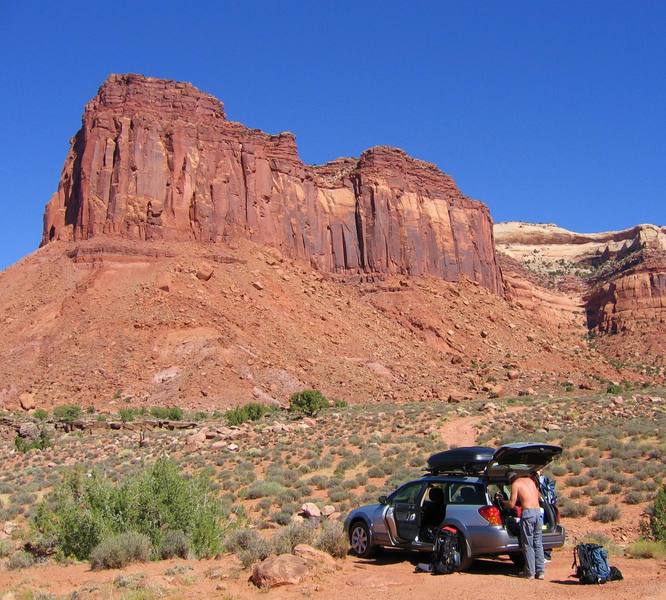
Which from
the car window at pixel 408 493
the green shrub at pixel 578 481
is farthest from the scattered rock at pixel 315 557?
the green shrub at pixel 578 481

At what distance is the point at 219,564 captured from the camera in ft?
34.5

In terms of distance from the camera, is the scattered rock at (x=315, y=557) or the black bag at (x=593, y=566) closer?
the black bag at (x=593, y=566)

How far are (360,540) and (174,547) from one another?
2.98 m

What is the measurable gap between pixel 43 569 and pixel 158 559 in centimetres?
189

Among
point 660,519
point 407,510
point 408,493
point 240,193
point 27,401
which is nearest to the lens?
point 407,510

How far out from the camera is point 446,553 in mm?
9109

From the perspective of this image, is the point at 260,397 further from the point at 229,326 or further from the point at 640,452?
the point at 640,452

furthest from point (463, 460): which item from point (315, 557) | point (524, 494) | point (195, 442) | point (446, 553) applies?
point (195, 442)

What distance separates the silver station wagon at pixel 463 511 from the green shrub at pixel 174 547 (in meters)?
2.62

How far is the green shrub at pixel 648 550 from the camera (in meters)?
10.2

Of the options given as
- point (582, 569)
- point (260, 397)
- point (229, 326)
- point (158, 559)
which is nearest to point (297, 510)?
point (158, 559)

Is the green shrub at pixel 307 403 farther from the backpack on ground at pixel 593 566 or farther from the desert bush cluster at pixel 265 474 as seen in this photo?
the backpack on ground at pixel 593 566

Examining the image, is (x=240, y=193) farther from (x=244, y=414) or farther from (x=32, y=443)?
(x=32, y=443)

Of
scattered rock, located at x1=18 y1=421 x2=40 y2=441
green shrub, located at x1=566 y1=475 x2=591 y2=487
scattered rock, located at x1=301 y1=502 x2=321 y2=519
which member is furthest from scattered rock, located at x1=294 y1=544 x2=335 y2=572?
scattered rock, located at x1=18 y1=421 x2=40 y2=441
